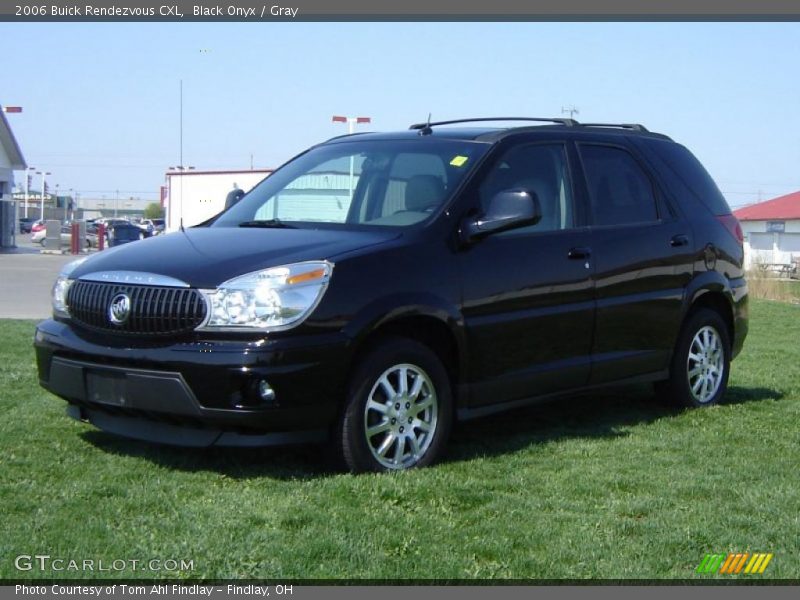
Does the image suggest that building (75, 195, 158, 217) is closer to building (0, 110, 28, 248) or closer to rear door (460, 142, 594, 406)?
building (0, 110, 28, 248)

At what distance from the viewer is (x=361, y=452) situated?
18.5 feet

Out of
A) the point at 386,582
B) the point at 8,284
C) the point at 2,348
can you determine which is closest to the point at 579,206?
the point at 386,582

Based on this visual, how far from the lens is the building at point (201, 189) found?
27.9 metres

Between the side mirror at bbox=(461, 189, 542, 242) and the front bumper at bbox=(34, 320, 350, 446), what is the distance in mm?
1141

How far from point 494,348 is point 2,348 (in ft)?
18.8

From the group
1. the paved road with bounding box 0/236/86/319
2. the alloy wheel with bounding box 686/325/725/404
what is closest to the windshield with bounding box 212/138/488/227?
A: the alloy wheel with bounding box 686/325/725/404

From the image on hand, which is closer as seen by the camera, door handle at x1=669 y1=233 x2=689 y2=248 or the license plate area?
the license plate area

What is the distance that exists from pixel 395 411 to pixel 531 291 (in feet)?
4.05

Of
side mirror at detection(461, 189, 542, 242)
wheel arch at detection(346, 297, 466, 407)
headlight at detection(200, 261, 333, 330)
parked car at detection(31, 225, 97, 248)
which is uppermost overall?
side mirror at detection(461, 189, 542, 242)

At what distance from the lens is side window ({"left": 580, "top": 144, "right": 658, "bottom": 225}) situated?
723 centimetres

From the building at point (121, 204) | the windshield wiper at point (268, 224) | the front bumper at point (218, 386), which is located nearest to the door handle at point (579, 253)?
the windshield wiper at point (268, 224)

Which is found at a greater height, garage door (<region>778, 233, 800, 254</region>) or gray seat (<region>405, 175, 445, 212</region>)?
gray seat (<region>405, 175, 445, 212</region>)

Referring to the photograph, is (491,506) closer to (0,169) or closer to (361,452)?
(361,452)
